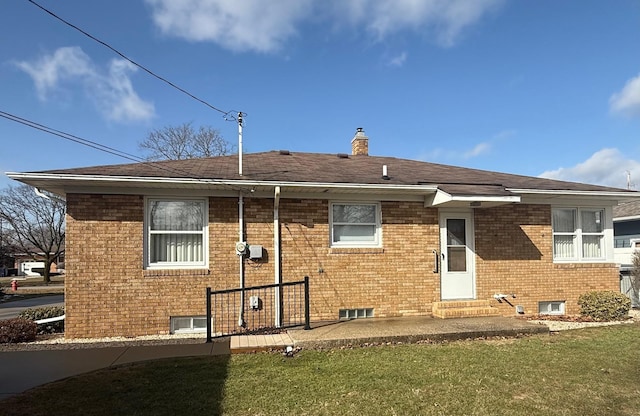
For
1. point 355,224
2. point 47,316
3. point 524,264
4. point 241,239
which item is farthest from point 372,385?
point 47,316

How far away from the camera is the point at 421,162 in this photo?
43.6ft

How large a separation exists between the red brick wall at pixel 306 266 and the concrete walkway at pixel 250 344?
839mm

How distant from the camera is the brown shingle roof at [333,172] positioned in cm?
886

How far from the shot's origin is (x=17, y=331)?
8133mm

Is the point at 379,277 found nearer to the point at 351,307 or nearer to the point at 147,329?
the point at 351,307

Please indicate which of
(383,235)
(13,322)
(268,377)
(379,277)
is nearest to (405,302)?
(379,277)

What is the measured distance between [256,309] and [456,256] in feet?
15.4

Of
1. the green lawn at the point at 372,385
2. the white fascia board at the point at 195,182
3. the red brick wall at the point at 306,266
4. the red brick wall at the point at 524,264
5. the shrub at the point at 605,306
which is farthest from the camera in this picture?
the red brick wall at the point at 524,264

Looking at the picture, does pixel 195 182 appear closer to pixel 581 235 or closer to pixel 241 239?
pixel 241 239

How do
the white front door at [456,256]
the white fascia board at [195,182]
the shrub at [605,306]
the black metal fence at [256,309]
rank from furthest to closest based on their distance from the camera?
1. the white front door at [456,256]
2. the shrub at [605,306]
3. the black metal fence at [256,309]
4. the white fascia board at [195,182]

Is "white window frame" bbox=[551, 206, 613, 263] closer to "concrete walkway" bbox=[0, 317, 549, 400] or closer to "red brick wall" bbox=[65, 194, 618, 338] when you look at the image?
"red brick wall" bbox=[65, 194, 618, 338]

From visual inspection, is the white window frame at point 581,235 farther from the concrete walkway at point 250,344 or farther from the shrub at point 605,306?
the concrete walkway at point 250,344

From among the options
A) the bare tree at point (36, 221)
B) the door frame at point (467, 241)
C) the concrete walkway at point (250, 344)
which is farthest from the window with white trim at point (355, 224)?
the bare tree at point (36, 221)

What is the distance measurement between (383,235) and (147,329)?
17.1ft
